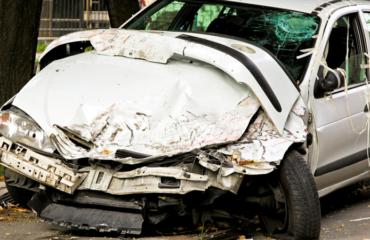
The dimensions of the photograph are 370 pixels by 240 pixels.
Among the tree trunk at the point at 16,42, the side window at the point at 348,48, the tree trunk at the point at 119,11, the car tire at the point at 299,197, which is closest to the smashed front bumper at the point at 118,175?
the car tire at the point at 299,197

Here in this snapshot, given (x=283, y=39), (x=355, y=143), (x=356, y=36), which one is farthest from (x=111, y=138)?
(x=356, y=36)

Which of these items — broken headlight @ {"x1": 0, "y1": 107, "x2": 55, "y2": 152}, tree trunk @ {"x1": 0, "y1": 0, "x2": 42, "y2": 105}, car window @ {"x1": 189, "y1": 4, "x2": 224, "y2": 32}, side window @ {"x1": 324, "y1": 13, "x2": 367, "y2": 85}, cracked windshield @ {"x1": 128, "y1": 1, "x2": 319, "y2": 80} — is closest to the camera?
broken headlight @ {"x1": 0, "y1": 107, "x2": 55, "y2": 152}

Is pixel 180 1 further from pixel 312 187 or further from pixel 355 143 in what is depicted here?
pixel 312 187

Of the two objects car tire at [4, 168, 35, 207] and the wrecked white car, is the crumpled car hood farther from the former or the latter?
car tire at [4, 168, 35, 207]

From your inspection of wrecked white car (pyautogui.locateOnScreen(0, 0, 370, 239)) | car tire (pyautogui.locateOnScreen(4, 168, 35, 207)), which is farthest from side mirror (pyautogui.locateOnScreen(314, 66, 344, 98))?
car tire (pyautogui.locateOnScreen(4, 168, 35, 207))

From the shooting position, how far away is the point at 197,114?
3406 mm

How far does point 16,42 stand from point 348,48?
3571 millimetres

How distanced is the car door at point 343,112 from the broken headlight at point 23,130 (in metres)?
2.05

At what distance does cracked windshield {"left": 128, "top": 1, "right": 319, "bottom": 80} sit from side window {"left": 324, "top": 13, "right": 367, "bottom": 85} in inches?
11.0

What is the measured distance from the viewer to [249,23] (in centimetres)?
452

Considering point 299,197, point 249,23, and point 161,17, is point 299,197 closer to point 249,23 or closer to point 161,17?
point 249,23

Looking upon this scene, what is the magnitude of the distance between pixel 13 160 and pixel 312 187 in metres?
2.05

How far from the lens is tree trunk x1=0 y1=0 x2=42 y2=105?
539cm

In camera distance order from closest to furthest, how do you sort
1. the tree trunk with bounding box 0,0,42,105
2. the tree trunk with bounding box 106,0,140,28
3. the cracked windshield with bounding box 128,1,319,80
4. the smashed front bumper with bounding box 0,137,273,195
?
the smashed front bumper with bounding box 0,137,273,195, the cracked windshield with bounding box 128,1,319,80, the tree trunk with bounding box 0,0,42,105, the tree trunk with bounding box 106,0,140,28
